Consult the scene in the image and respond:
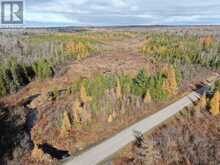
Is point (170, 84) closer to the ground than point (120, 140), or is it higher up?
higher up

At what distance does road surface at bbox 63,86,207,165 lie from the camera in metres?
31.0

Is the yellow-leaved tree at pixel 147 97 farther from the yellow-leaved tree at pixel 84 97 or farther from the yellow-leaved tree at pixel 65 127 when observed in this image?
the yellow-leaved tree at pixel 65 127

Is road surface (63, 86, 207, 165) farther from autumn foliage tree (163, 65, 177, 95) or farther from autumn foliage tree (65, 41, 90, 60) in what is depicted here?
autumn foliage tree (65, 41, 90, 60)

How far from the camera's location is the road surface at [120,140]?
102 feet

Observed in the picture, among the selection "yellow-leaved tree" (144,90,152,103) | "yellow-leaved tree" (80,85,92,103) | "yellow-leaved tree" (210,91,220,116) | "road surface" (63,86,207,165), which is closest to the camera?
"road surface" (63,86,207,165)

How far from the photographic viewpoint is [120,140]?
36.6 m

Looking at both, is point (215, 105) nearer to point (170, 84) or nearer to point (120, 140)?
point (170, 84)

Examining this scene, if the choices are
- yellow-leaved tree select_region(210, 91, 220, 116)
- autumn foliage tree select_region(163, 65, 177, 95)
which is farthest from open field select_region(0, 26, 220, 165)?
yellow-leaved tree select_region(210, 91, 220, 116)

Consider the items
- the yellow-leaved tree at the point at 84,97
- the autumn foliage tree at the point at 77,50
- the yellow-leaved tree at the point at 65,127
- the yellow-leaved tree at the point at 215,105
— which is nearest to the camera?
the yellow-leaved tree at the point at 65,127

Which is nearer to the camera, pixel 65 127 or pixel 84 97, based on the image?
pixel 65 127

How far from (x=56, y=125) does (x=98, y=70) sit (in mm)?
43747

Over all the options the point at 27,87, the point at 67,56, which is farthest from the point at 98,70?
the point at 67,56

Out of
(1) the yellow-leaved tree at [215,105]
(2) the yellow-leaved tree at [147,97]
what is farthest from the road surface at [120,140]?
(1) the yellow-leaved tree at [215,105]

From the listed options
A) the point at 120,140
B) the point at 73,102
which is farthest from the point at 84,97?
the point at 120,140
